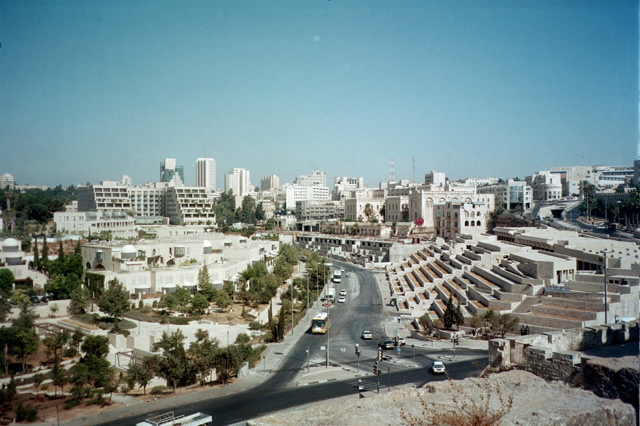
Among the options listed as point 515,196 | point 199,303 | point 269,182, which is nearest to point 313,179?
point 269,182

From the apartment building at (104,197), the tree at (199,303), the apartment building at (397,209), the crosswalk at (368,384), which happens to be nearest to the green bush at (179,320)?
the tree at (199,303)

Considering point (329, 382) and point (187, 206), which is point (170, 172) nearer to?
point (187, 206)

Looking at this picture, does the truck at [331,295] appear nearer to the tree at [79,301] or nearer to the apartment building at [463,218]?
the tree at [79,301]

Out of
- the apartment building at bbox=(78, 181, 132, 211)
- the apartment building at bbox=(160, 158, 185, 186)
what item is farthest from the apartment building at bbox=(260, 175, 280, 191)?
the apartment building at bbox=(78, 181, 132, 211)

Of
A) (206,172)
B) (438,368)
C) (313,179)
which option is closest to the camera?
(438,368)

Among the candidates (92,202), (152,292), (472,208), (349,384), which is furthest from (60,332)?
(472,208)

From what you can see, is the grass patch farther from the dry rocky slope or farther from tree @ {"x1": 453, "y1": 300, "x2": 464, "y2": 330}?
the dry rocky slope

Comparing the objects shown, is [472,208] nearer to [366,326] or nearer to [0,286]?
[366,326]
